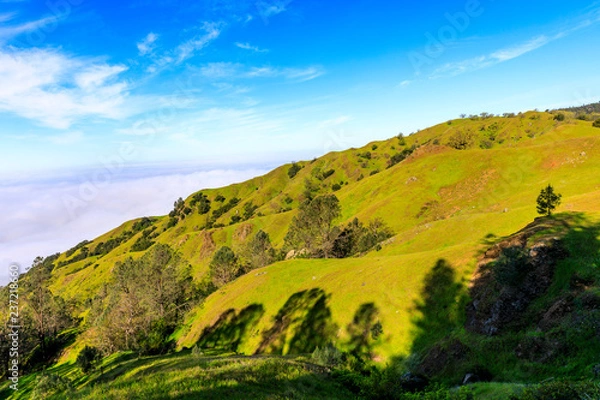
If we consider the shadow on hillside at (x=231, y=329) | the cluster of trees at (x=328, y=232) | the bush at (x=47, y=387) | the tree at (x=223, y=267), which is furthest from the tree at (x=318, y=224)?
the bush at (x=47, y=387)

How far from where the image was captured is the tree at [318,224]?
101 m

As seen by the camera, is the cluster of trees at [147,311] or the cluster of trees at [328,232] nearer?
the cluster of trees at [147,311]

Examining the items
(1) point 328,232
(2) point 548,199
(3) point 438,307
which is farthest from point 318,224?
(3) point 438,307

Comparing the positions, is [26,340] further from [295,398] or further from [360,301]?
[295,398]

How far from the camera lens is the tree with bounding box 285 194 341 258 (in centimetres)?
10062

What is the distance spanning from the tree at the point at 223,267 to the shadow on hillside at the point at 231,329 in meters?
43.5

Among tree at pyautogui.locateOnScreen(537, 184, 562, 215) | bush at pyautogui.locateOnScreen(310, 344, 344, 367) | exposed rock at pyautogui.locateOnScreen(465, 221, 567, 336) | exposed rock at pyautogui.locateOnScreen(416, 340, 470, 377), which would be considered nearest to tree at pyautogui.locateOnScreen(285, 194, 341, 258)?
tree at pyautogui.locateOnScreen(537, 184, 562, 215)

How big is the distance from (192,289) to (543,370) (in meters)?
113

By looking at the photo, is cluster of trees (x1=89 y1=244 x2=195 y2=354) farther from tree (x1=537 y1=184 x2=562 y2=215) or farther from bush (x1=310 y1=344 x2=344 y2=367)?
tree (x1=537 y1=184 x2=562 y2=215)

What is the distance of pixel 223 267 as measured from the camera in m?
111

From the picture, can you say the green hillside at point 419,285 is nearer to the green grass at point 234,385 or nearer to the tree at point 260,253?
the green grass at point 234,385

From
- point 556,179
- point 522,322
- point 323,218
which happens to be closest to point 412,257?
point 522,322

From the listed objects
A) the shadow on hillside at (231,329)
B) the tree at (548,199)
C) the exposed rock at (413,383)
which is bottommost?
the shadow on hillside at (231,329)

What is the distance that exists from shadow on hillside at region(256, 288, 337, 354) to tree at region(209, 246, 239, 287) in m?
56.4
